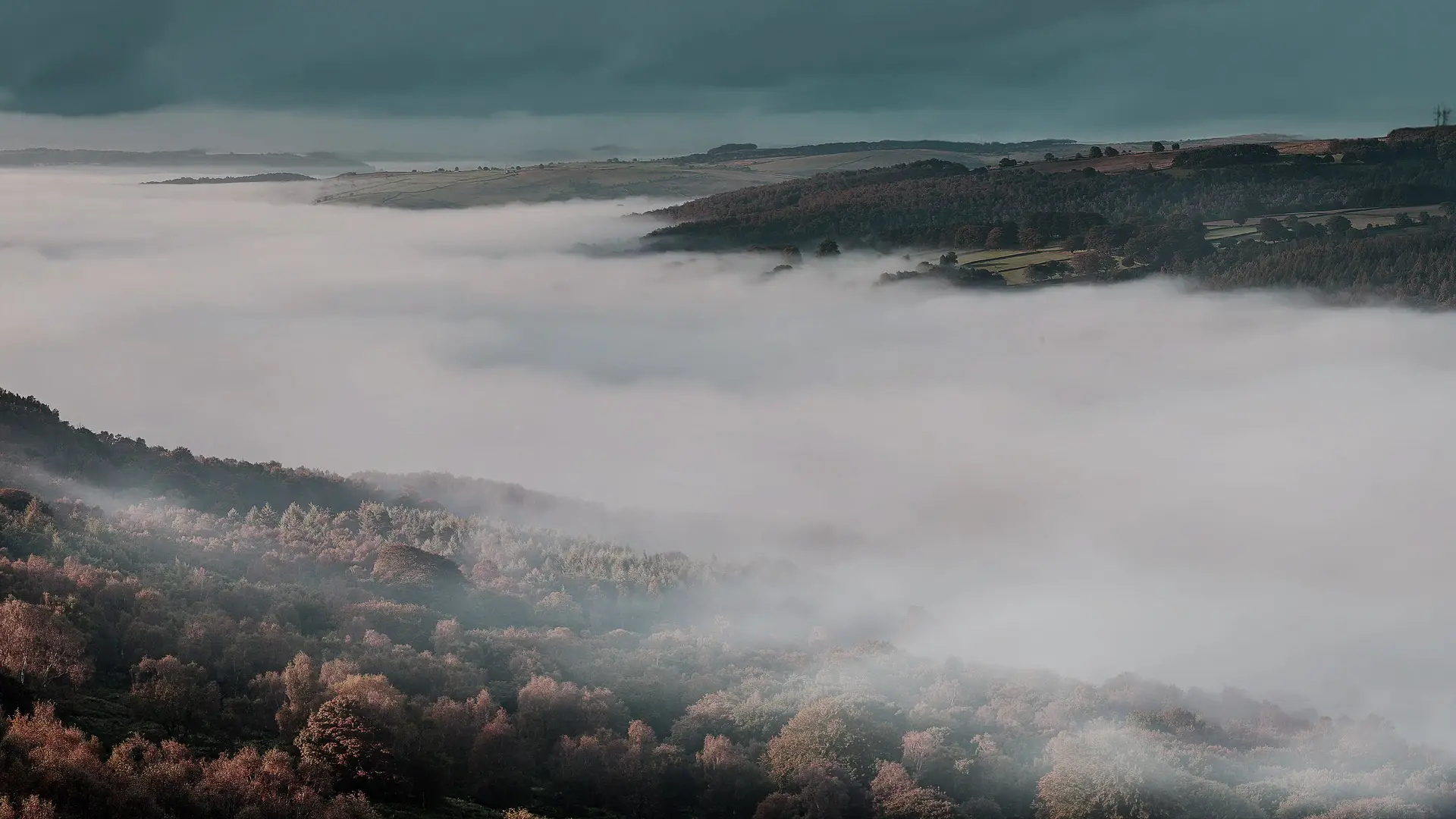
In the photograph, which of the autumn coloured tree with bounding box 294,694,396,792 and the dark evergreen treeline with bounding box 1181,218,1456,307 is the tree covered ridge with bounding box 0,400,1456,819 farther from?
the dark evergreen treeline with bounding box 1181,218,1456,307

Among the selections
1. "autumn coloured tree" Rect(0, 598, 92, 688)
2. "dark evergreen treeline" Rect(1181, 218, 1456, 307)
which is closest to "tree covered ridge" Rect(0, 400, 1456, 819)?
"autumn coloured tree" Rect(0, 598, 92, 688)

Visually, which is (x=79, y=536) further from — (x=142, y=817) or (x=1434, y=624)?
(x=1434, y=624)

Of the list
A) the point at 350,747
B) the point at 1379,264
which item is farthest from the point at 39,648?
the point at 1379,264

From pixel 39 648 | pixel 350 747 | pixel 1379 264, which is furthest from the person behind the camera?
pixel 1379 264

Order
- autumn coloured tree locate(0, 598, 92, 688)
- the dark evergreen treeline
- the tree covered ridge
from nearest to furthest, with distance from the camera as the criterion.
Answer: the tree covered ridge → autumn coloured tree locate(0, 598, 92, 688) → the dark evergreen treeline

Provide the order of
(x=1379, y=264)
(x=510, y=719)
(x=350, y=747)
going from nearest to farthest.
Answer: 1. (x=350, y=747)
2. (x=510, y=719)
3. (x=1379, y=264)

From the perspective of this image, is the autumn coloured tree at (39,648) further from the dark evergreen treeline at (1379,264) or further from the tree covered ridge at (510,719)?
the dark evergreen treeline at (1379,264)

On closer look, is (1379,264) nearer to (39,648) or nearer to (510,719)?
(510,719)

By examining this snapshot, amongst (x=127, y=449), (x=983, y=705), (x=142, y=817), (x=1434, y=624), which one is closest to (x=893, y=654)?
(x=983, y=705)
